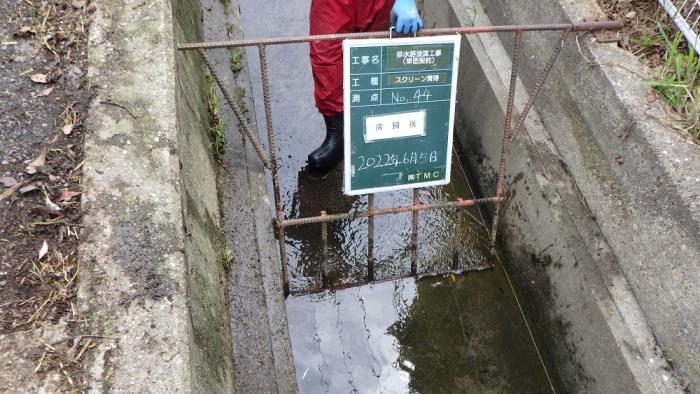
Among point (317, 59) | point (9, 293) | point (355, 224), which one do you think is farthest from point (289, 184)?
point (9, 293)

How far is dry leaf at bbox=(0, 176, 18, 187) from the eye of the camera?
2234mm

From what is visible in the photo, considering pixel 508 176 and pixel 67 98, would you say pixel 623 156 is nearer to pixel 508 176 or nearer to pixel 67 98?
pixel 508 176

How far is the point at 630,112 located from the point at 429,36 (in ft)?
3.67

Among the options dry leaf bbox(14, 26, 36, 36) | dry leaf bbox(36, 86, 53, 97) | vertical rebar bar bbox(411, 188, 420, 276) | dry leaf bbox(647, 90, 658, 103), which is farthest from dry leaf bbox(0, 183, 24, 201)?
dry leaf bbox(647, 90, 658, 103)

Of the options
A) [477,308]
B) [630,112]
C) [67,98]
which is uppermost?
[67,98]

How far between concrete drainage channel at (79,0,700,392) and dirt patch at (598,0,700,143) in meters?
0.40

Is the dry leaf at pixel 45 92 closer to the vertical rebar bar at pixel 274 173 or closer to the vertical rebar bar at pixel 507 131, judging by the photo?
the vertical rebar bar at pixel 274 173

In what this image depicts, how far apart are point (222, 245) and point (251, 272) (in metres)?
0.23

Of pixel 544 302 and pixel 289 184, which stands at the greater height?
pixel 289 184

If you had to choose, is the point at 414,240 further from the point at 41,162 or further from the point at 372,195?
the point at 41,162

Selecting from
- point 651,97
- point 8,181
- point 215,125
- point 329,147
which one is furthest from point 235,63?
point 651,97

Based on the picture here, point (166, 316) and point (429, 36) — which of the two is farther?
point (429, 36)

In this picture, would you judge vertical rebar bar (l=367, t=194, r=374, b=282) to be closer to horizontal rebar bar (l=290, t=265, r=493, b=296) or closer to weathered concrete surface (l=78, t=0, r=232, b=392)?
horizontal rebar bar (l=290, t=265, r=493, b=296)

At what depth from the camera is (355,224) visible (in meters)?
3.76
